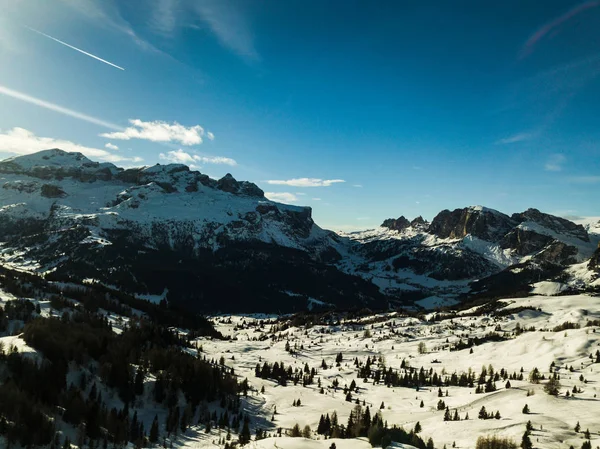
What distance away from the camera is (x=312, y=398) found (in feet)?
319

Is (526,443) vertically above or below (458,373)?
above

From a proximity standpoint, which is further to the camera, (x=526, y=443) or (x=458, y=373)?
(x=458, y=373)

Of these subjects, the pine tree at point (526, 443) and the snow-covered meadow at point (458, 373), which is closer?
the pine tree at point (526, 443)

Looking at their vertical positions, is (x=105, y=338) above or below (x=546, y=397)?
below

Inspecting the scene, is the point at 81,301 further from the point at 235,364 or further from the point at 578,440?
the point at 578,440

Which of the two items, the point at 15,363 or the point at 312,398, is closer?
the point at 15,363

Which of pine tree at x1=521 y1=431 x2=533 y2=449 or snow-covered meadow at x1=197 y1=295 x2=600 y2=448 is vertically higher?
pine tree at x1=521 y1=431 x2=533 y2=449

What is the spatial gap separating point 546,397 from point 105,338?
8207 cm

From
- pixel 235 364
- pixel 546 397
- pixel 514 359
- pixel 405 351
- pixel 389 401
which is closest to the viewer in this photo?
pixel 546 397

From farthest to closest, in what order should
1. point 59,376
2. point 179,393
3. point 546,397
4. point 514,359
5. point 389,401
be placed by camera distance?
point 514,359 < point 389,401 < point 179,393 < point 59,376 < point 546,397

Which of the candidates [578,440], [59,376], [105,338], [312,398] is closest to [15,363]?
[59,376]

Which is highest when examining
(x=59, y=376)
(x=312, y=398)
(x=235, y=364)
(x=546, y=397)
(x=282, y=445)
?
(x=546, y=397)

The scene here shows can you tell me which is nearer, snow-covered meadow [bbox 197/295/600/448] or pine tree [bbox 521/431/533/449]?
pine tree [bbox 521/431/533/449]

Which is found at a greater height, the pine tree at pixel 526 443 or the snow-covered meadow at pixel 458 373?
the pine tree at pixel 526 443
